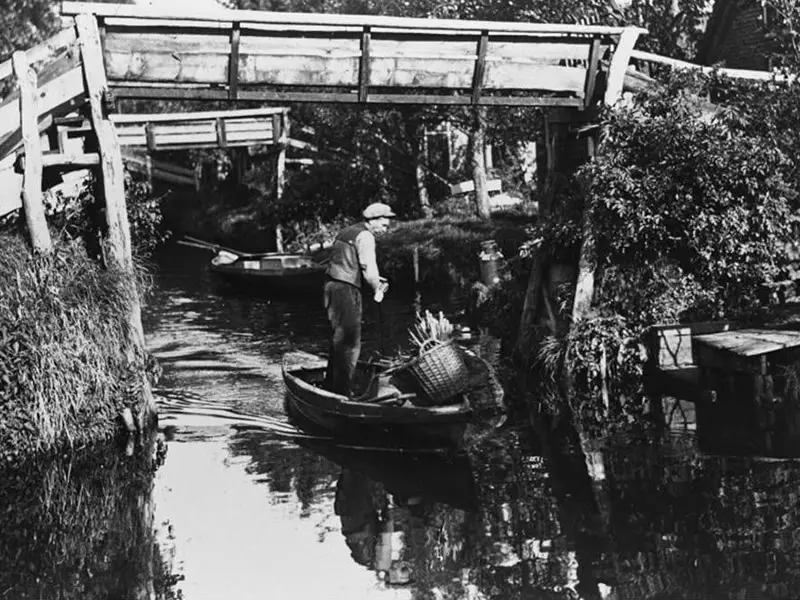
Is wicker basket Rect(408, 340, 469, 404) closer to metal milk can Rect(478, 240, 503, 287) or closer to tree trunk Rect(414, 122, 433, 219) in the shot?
metal milk can Rect(478, 240, 503, 287)

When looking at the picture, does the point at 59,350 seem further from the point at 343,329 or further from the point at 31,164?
the point at 343,329

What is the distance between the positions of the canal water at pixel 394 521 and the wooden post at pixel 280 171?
63.8 feet

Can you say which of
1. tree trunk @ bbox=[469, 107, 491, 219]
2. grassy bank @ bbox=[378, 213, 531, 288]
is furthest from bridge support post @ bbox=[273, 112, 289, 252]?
grassy bank @ bbox=[378, 213, 531, 288]

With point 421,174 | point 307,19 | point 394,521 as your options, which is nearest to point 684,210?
point 307,19

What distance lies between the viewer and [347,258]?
500 inches

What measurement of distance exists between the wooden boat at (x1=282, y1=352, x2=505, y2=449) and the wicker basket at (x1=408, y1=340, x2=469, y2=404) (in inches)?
6.0

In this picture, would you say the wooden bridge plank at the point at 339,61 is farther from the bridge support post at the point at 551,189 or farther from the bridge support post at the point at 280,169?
the bridge support post at the point at 280,169

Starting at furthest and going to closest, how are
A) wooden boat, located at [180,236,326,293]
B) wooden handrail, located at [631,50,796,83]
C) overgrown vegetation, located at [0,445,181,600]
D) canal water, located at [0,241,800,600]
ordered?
wooden boat, located at [180,236,326,293] → wooden handrail, located at [631,50,796,83] → overgrown vegetation, located at [0,445,181,600] → canal water, located at [0,241,800,600]

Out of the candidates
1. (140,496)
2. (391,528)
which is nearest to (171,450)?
(140,496)

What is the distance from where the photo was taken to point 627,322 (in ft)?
Result: 46.9

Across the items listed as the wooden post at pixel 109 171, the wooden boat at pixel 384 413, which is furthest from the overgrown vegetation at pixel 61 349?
the wooden boat at pixel 384 413

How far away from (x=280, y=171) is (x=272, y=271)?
28.8 feet

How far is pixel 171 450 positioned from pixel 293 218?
21547 mm

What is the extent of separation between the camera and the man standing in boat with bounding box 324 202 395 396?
1249 centimetres
